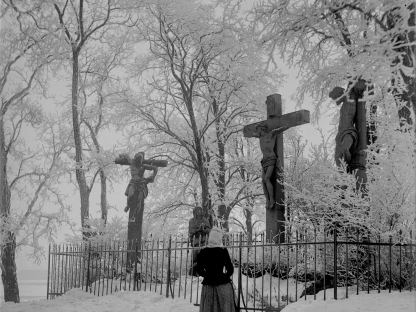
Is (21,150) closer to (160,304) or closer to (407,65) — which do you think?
(160,304)

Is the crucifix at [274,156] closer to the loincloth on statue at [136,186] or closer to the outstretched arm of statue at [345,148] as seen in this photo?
the outstretched arm of statue at [345,148]

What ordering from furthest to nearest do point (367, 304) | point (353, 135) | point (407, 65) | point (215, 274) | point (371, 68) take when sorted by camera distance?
point (353, 135), point (407, 65), point (215, 274), point (371, 68), point (367, 304)

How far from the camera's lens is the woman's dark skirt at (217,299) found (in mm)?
6566

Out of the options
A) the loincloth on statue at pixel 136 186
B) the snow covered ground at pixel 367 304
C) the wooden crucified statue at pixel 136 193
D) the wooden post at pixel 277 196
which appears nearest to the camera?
the snow covered ground at pixel 367 304

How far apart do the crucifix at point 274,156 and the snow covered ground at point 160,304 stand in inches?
99.0

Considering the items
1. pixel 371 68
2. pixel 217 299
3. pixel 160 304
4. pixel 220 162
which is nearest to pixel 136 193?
pixel 160 304

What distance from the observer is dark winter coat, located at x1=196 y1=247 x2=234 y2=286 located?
256 inches

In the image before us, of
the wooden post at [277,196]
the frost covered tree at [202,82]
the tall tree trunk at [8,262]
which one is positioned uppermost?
the frost covered tree at [202,82]

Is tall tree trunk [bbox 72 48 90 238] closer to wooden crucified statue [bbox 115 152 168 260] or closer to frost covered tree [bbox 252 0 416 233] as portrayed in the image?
wooden crucified statue [bbox 115 152 168 260]

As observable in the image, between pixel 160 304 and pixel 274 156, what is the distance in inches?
152

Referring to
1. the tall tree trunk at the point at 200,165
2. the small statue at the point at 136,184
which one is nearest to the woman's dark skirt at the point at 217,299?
the small statue at the point at 136,184

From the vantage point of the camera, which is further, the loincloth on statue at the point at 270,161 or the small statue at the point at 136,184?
the small statue at the point at 136,184

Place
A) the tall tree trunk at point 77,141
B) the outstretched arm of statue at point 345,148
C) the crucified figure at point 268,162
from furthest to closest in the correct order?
the tall tree trunk at point 77,141 < the crucified figure at point 268,162 < the outstretched arm of statue at point 345,148

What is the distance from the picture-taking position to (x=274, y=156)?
35.6 feet
